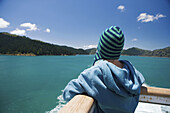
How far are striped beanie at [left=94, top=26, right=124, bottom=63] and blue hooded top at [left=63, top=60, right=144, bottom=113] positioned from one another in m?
0.10

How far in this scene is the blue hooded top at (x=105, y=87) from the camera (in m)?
0.71

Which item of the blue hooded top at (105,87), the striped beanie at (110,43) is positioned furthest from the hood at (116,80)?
the striped beanie at (110,43)

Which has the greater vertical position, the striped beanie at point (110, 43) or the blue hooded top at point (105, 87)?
the striped beanie at point (110, 43)

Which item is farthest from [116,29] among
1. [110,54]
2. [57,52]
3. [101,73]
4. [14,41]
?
[14,41]

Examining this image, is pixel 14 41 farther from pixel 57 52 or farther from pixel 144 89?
pixel 144 89

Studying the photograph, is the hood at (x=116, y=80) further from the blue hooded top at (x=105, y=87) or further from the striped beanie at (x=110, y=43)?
the striped beanie at (x=110, y=43)

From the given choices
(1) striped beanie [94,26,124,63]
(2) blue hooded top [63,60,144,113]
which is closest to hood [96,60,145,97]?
(2) blue hooded top [63,60,144,113]

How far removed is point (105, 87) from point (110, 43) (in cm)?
32

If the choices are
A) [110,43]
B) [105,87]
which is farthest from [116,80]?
[110,43]

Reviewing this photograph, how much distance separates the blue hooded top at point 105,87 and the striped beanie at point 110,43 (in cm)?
10

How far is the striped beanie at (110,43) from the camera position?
2.62 feet

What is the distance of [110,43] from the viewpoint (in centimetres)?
80

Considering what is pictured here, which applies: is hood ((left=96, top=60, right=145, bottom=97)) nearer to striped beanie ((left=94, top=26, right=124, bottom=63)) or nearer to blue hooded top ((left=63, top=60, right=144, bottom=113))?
blue hooded top ((left=63, top=60, right=144, bottom=113))

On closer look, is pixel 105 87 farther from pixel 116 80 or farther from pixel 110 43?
pixel 110 43
